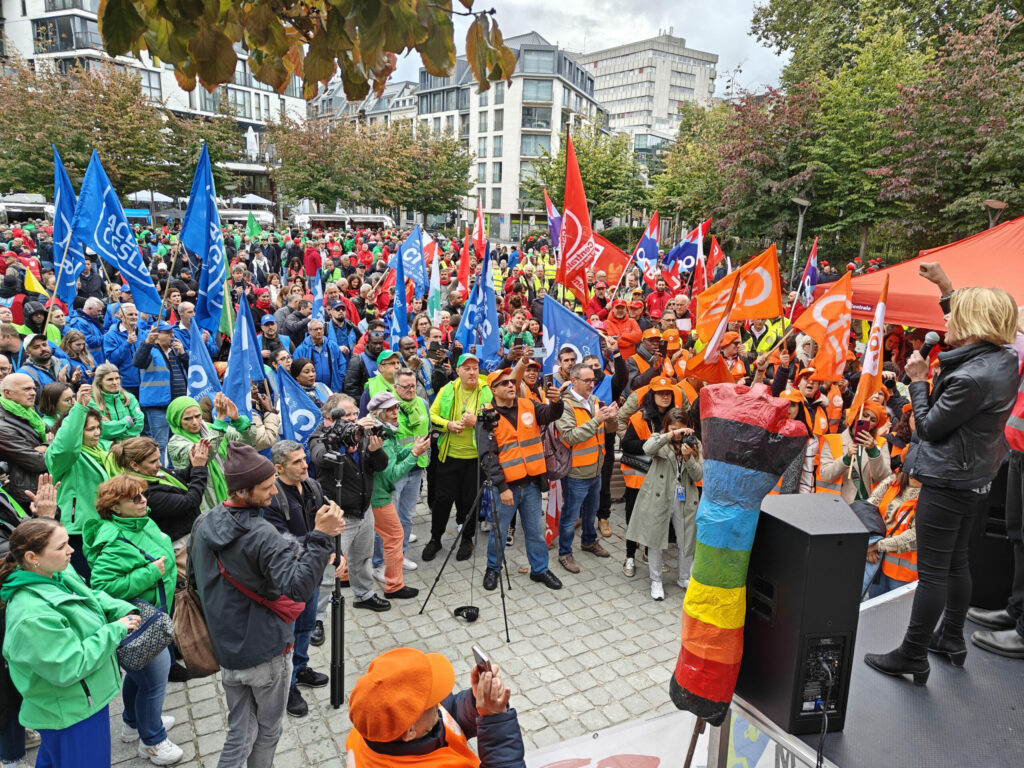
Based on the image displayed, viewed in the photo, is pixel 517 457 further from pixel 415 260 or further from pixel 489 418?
pixel 415 260

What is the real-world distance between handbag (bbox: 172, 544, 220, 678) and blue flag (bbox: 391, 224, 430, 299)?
314 inches

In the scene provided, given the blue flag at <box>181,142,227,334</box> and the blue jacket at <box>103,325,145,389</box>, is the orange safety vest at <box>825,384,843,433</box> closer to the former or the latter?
the blue flag at <box>181,142,227,334</box>

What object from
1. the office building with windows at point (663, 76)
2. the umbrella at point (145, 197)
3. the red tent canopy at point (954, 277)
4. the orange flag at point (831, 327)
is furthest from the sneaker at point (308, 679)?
the office building with windows at point (663, 76)

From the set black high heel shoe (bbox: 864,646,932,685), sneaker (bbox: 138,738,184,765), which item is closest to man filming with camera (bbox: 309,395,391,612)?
sneaker (bbox: 138,738,184,765)

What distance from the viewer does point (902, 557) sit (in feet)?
16.2

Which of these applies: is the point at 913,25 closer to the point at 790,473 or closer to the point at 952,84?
the point at 952,84

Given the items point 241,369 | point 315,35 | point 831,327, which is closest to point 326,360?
point 241,369

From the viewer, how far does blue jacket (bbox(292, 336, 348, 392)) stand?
900 cm

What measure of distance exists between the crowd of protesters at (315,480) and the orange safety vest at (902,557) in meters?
0.01

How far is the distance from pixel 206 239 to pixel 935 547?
23.7ft

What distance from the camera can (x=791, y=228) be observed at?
72.8 ft

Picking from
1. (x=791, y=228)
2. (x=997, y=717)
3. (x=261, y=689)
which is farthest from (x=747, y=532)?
(x=791, y=228)

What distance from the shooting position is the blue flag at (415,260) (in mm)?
11414

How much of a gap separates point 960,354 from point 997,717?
159cm
